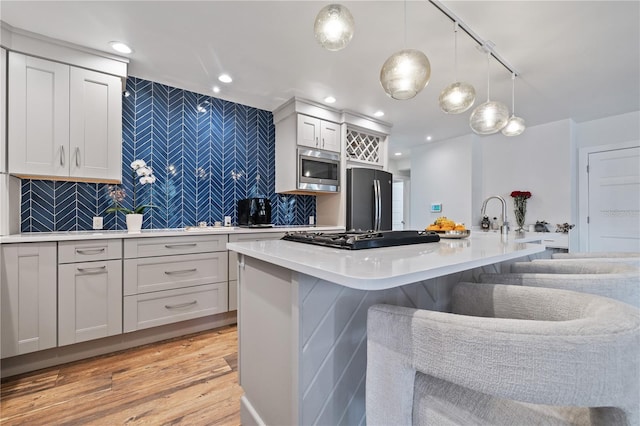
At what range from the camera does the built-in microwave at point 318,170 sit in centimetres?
334

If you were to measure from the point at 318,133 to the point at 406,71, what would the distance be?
213 cm

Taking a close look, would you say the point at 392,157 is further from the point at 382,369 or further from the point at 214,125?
the point at 382,369

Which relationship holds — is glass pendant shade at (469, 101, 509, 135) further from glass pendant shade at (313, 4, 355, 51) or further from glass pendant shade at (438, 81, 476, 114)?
glass pendant shade at (313, 4, 355, 51)

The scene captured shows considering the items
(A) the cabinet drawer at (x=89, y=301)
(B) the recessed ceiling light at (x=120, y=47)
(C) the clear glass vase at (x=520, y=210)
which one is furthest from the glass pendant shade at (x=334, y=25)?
(C) the clear glass vase at (x=520, y=210)

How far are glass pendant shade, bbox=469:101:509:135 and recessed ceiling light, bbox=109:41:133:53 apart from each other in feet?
9.19

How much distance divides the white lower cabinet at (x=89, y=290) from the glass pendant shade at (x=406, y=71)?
7.34 ft

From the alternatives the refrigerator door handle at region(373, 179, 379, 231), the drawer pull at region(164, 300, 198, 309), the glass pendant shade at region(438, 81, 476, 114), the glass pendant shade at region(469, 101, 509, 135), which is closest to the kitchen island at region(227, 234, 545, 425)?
the glass pendant shade at region(438, 81, 476, 114)

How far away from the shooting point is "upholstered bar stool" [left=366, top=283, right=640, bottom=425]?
A: 18.5 inches

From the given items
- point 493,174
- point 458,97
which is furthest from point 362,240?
point 493,174

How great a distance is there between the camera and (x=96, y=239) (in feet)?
6.71

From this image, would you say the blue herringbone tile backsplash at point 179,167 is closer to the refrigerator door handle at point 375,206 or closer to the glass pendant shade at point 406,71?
the refrigerator door handle at point 375,206

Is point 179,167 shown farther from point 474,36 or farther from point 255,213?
point 474,36

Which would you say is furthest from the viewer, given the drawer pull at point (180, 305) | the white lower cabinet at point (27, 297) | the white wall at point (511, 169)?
the white wall at point (511, 169)

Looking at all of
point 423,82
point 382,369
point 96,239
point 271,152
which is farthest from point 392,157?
point 382,369
